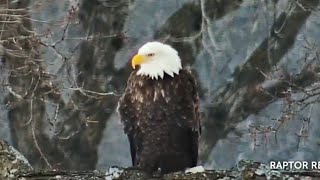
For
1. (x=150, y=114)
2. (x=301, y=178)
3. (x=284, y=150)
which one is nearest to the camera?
(x=301, y=178)

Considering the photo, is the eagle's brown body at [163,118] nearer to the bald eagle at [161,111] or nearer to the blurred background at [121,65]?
the bald eagle at [161,111]

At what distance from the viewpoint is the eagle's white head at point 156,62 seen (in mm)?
1679

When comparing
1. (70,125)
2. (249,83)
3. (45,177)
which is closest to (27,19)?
(70,125)

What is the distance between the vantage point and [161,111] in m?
1.66

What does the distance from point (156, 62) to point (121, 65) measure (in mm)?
1171

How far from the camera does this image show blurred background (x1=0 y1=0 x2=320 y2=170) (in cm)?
282

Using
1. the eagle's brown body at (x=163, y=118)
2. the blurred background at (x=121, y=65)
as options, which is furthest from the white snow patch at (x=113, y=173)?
the blurred background at (x=121, y=65)

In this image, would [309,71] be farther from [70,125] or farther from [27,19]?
[27,19]

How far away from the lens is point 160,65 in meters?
1.67

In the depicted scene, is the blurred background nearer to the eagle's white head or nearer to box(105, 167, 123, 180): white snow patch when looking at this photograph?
the eagle's white head

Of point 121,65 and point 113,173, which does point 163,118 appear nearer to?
point 113,173

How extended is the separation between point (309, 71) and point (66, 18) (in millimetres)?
1149

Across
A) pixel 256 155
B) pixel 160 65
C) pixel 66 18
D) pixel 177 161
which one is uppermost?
pixel 66 18

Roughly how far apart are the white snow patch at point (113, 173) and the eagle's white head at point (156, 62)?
869 mm
